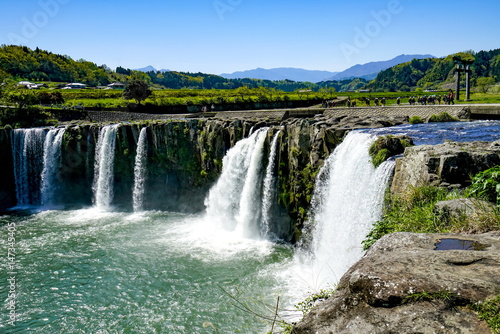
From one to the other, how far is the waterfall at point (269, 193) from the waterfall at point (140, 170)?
41.6 feet

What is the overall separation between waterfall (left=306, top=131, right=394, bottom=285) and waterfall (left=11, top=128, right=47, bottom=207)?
27.0 metres

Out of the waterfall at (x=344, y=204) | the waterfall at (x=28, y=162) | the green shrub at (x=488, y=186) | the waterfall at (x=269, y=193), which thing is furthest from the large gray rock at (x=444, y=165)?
the waterfall at (x=28, y=162)

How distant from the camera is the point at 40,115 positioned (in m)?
43.0

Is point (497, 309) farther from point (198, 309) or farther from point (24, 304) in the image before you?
point (24, 304)

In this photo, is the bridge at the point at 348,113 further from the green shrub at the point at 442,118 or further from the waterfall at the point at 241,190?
the waterfall at the point at 241,190

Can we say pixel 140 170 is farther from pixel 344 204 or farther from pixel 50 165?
pixel 344 204

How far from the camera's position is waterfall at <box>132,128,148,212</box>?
104ft

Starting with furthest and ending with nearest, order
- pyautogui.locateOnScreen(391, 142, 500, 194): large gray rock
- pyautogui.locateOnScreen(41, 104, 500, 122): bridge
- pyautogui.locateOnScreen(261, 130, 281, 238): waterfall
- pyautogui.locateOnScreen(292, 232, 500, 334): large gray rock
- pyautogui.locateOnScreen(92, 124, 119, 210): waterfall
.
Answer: pyautogui.locateOnScreen(92, 124, 119, 210): waterfall < pyautogui.locateOnScreen(41, 104, 500, 122): bridge < pyautogui.locateOnScreen(261, 130, 281, 238): waterfall < pyautogui.locateOnScreen(391, 142, 500, 194): large gray rock < pyautogui.locateOnScreen(292, 232, 500, 334): large gray rock

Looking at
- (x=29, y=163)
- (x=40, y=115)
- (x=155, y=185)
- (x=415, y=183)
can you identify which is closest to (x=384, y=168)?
(x=415, y=183)

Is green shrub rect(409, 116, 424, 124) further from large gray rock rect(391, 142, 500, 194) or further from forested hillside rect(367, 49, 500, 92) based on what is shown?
forested hillside rect(367, 49, 500, 92)

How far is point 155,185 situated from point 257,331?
20.7 m

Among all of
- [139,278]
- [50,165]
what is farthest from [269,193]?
[50,165]

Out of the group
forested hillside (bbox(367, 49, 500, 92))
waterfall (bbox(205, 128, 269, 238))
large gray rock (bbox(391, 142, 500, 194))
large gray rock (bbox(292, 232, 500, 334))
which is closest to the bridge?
waterfall (bbox(205, 128, 269, 238))

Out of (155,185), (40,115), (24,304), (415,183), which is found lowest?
(24,304)
